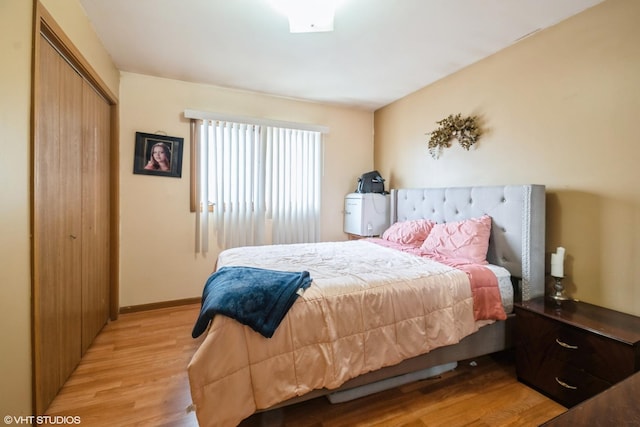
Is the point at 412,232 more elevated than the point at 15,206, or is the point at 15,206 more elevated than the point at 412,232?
the point at 15,206

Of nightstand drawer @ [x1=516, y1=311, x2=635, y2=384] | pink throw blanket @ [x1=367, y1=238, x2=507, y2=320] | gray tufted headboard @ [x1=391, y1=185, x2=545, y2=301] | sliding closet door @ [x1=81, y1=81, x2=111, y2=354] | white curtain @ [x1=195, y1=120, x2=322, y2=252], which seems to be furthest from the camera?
white curtain @ [x1=195, y1=120, x2=322, y2=252]

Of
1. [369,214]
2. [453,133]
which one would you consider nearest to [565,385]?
[453,133]

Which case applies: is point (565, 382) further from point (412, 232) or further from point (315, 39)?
point (315, 39)

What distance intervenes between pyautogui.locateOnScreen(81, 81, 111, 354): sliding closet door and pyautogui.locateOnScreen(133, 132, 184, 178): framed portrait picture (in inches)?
11.7

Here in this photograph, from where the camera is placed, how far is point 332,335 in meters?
1.42

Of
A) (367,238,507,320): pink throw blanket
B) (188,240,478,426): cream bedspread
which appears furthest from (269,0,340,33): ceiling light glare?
(367,238,507,320): pink throw blanket

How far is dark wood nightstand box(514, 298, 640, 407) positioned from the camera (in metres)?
1.39

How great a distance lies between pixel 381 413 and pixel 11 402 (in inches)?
70.8

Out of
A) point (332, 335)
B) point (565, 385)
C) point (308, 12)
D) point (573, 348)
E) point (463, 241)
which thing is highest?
point (308, 12)

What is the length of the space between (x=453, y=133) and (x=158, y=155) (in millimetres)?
3254

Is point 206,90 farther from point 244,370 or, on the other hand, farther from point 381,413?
point 381,413

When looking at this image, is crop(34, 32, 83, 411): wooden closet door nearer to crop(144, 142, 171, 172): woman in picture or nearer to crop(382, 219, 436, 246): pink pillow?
crop(144, 142, 171, 172): woman in picture

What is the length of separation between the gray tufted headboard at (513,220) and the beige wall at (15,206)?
3001 mm

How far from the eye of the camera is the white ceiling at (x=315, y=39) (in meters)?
1.88
